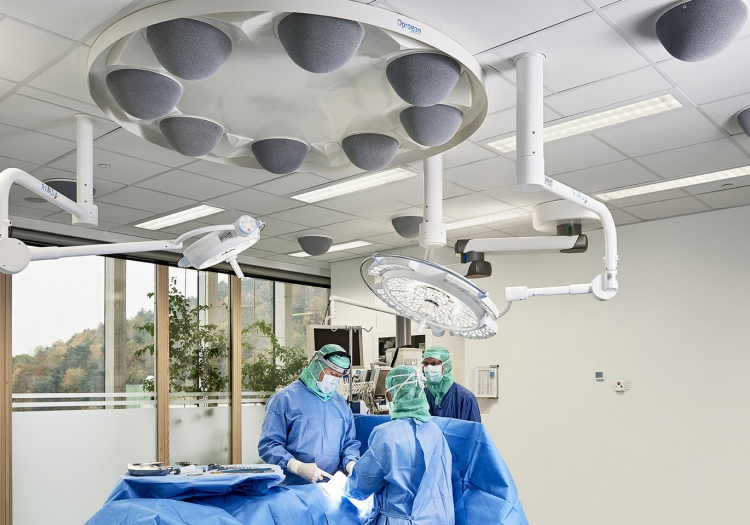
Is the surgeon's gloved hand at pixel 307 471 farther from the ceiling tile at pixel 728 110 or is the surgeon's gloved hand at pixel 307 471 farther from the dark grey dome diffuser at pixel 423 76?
the ceiling tile at pixel 728 110

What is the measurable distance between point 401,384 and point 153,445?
366 centimetres

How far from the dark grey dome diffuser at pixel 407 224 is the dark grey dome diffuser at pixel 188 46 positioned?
308 cm

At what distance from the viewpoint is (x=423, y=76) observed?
2680 mm

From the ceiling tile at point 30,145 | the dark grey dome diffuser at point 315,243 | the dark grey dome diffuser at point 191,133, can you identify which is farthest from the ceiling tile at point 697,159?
the ceiling tile at point 30,145

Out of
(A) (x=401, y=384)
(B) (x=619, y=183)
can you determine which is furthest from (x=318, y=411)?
(B) (x=619, y=183)

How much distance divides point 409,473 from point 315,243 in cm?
344

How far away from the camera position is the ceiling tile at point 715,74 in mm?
2838

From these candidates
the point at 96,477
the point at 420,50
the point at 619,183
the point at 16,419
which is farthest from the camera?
the point at 96,477

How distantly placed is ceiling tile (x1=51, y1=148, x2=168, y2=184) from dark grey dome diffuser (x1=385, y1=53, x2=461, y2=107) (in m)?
1.99

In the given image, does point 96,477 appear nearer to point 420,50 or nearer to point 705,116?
point 420,50

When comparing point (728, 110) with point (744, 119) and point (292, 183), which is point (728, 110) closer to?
point (744, 119)

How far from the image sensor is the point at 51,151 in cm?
388

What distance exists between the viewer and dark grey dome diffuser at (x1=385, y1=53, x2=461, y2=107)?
2668mm

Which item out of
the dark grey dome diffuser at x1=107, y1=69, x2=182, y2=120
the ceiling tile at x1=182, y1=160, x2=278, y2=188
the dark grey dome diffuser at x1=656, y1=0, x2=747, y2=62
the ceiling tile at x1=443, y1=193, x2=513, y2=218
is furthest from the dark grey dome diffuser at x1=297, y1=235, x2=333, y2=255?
the dark grey dome diffuser at x1=656, y1=0, x2=747, y2=62
